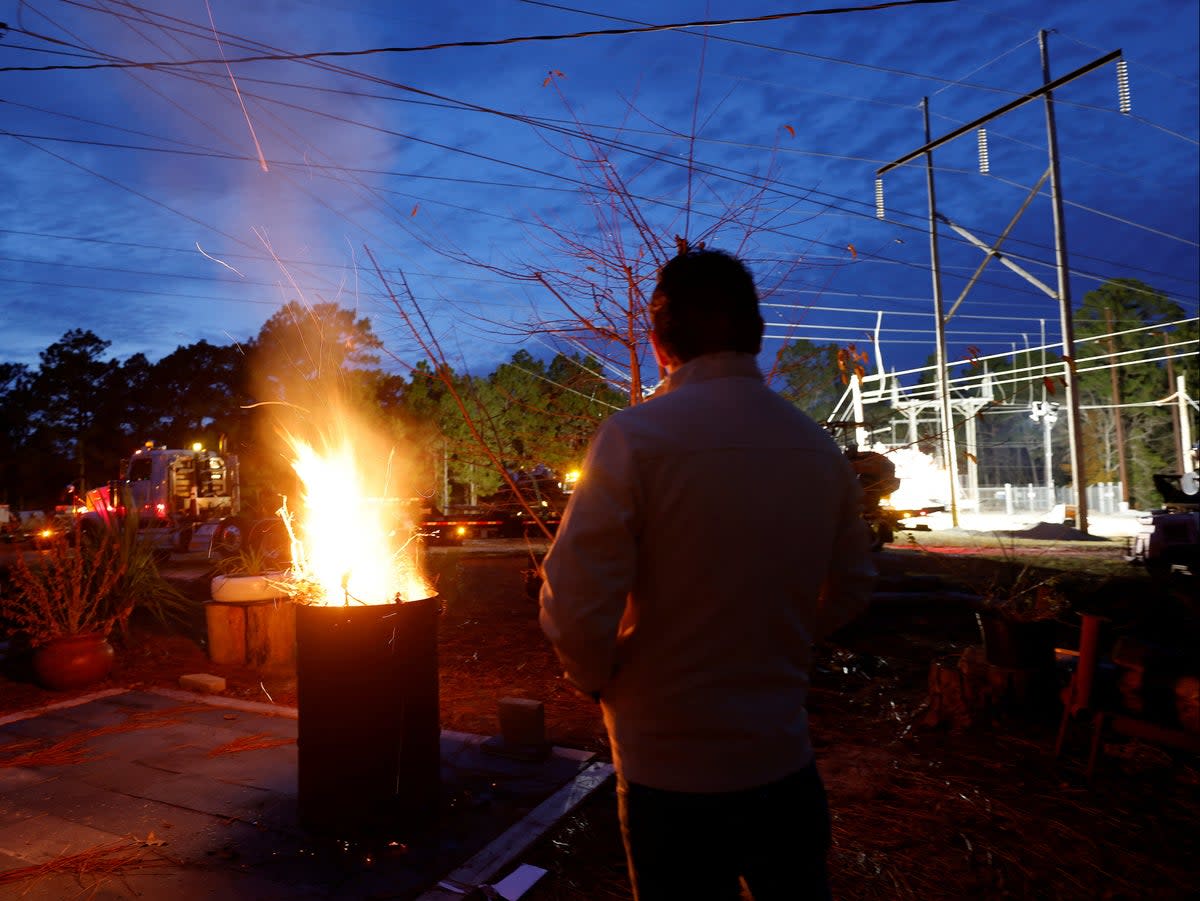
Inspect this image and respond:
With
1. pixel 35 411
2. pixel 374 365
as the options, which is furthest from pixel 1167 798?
pixel 35 411

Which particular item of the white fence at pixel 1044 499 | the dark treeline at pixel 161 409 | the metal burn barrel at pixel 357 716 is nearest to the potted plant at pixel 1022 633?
the metal burn barrel at pixel 357 716

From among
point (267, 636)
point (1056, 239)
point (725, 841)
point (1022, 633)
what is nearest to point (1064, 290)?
point (1056, 239)

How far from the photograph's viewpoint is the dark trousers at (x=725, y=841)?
61.5 inches

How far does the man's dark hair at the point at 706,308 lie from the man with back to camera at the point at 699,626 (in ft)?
0.37

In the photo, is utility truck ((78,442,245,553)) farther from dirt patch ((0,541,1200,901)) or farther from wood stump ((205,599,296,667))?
dirt patch ((0,541,1200,901))

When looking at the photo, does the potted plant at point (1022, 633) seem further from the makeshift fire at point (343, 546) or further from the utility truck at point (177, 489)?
the utility truck at point (177, 489)

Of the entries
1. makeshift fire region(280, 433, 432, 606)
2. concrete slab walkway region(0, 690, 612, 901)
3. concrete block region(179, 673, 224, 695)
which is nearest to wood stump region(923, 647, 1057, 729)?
concrete slab walkway region(0, 690, 612, 901)

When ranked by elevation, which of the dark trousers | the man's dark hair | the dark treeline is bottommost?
the dark trousers

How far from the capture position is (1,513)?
34.1 meters

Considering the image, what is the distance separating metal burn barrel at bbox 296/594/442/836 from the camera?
11.7ft

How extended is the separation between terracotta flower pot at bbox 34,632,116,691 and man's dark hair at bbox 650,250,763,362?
6.97m

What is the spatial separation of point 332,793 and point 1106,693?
182 inches

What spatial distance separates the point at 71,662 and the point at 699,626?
703cm

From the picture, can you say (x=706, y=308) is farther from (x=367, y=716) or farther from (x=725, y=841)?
(x=367, y=716)
